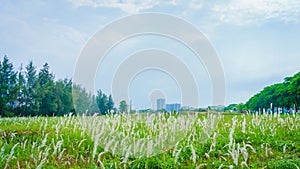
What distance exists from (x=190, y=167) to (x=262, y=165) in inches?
41.3

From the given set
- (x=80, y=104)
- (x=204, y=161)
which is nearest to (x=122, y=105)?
(x=80, y=104)

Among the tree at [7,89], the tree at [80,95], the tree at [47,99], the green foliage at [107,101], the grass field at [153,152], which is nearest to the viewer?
the grass field at [153,152]

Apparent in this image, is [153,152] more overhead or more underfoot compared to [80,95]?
more underfoot

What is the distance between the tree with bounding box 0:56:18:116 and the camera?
40000 mm

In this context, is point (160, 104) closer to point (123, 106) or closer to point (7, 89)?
point (123, 106)

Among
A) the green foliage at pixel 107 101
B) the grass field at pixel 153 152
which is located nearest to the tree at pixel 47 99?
the green foliage at pixel 107 101

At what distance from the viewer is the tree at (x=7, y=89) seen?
40000mm

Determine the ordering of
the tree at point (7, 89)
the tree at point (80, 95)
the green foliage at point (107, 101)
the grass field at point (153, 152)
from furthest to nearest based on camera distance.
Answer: the tree at point (7, 89)
the green foliage at point (107, 101)
the tree at point (80, 95)
the grass field at point (153, 152)

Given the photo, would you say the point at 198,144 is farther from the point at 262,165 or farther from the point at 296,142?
the point at 296,142

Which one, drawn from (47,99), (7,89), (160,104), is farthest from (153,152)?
(47,99)

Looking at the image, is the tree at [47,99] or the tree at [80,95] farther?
the tree at [47,99]

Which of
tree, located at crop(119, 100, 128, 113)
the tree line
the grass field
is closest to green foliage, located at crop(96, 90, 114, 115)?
tree, located at crop(119, 100, 128, 113)

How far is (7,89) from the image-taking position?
136 feet

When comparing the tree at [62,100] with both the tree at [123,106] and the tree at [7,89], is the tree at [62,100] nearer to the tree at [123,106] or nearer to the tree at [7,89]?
the tree at [7,89]
